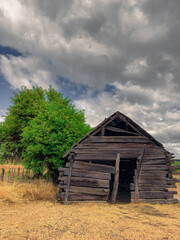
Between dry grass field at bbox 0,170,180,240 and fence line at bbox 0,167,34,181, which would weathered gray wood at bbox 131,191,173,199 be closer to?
dry grass field at bbox 0,170,180,240

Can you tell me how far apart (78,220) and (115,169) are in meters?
4.07

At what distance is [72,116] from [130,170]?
738 centimetres

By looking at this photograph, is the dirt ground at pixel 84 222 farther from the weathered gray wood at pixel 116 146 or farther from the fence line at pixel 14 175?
the fence line at pixel 14 175

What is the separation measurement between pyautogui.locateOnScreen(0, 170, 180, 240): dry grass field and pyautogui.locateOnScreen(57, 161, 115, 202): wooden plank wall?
462 mm

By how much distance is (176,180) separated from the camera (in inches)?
Answer: 367

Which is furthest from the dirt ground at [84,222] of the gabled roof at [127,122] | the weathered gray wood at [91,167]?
the gabled roof at [127,122]

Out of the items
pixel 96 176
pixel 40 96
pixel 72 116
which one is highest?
pixel 40 96

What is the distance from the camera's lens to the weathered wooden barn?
8.98 meters

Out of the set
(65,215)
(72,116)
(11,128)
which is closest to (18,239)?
(65,215)

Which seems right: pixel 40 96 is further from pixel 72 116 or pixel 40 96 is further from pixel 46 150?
pixel 46 150

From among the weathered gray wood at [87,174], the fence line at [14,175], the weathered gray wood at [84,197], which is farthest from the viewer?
the fence line at [14,175]

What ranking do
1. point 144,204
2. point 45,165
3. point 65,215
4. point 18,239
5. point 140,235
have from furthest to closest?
point 45,165, point 144,204, point 65,215, point 140,235, point 18,239

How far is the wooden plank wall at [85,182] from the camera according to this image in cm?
883

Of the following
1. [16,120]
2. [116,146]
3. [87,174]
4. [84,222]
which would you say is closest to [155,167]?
[116,146]
